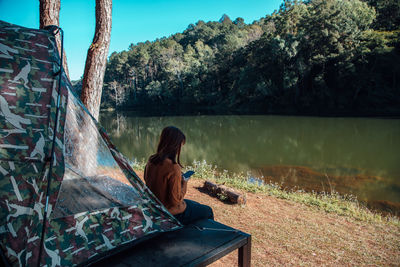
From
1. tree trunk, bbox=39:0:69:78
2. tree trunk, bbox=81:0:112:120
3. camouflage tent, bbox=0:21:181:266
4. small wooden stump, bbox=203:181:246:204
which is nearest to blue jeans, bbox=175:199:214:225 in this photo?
camouflage tent, bbox=0:21:181:266

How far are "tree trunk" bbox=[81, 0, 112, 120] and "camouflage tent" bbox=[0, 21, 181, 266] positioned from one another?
2.10 meters

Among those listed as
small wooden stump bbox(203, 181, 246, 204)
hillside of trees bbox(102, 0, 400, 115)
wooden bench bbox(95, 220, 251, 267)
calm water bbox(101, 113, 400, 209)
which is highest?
hillside of trees bbox(102, 0, 400, 115)

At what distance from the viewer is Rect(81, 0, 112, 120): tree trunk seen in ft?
12.5

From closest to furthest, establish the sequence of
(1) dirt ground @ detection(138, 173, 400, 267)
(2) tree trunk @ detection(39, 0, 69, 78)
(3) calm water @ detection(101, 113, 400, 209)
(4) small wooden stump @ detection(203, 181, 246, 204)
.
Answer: (1) dirt ground @ detection(138, 173, 400, 267), (2) tree trunk @ detection(39, 0, 69, 78), (4) small wooden stump @ detection(203, 181, 246, 204), (3) calm water @ detection(101, 113, 400, 209)

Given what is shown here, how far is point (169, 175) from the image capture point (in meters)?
1.99

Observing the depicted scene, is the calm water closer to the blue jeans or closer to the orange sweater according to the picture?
the blue jeans

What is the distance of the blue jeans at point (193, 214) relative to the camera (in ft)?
7.07

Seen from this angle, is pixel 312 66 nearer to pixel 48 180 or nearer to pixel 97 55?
pixel 97 55

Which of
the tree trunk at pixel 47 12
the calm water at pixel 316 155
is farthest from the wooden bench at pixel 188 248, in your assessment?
the calm water at pixel 316 155

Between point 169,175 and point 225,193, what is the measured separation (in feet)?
7.41

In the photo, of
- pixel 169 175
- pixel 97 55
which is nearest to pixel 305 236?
pixel 169 175

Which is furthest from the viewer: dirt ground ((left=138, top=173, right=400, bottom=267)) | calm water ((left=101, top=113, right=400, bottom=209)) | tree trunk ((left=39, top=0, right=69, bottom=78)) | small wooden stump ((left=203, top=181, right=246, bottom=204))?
calm water ((left=101, top=113, right=400, bottom=209))

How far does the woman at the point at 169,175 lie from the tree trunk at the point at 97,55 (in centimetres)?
226

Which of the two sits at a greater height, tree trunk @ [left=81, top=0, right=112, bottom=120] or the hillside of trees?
the hillside of trees
